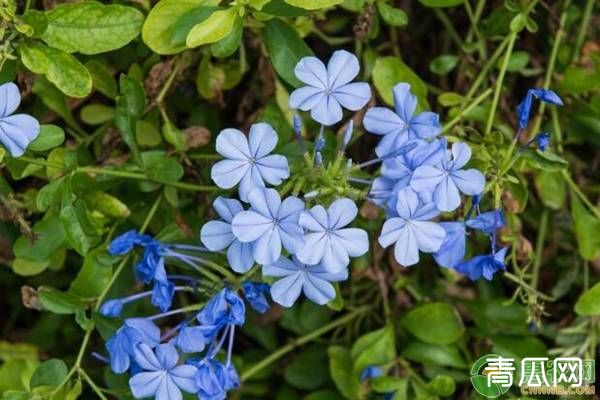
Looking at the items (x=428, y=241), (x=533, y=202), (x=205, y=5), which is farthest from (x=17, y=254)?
(x=533, y=202)

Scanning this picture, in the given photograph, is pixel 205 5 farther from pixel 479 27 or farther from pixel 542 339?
pixel 542 339

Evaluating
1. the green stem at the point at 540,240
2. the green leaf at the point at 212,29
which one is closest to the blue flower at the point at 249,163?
the green leaf at the point at 212,29

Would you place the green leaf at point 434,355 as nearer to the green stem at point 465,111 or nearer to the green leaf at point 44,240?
the green stem at point 465,111

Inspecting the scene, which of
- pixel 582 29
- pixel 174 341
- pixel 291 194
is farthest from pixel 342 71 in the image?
pixel 582 29

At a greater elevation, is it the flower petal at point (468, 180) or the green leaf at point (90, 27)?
the green leaf at point (90, 27)

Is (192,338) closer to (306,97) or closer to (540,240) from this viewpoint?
(306,97)

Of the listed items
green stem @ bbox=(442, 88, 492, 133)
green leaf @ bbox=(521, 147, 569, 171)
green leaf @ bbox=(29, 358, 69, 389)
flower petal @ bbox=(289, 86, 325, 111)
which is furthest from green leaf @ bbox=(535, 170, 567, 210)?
green leaf @ bbox=(29, 358, 69, 389)
